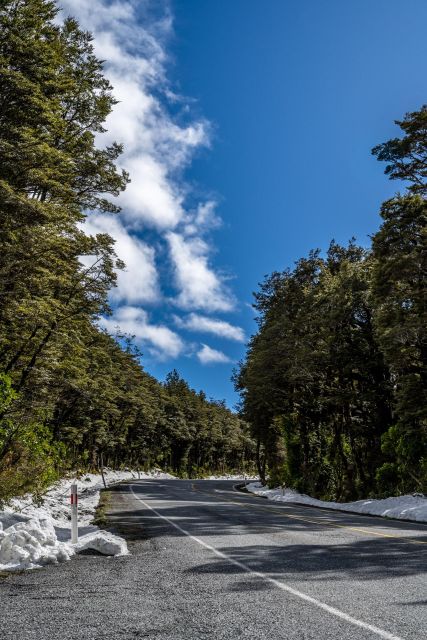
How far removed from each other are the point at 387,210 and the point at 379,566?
52.8 feet

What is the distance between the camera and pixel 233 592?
6.22 metres

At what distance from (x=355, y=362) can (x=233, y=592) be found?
2521cm

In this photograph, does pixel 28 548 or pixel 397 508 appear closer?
pixel 28 548

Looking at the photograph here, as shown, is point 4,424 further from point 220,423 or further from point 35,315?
point 220,423

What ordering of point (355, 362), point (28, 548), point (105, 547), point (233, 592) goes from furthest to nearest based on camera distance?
point (355, 362) < point (105, 547) < point (28, 548) < point (233, 592)

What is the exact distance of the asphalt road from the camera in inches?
184

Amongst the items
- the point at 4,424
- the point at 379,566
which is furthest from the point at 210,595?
the point at 4,424

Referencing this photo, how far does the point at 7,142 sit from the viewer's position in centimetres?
1344

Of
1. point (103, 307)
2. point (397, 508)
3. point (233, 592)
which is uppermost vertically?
point (103, 307)

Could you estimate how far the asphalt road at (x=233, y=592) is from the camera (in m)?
4.67

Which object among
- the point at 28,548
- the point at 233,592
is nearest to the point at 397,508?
the point at 28,548

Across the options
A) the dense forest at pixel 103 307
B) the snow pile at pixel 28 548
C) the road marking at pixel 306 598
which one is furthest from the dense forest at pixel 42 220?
the road marking at pixel 306 598

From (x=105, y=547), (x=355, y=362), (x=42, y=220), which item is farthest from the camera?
(x=355, y=362)

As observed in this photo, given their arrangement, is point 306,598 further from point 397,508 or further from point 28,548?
point 397,508
